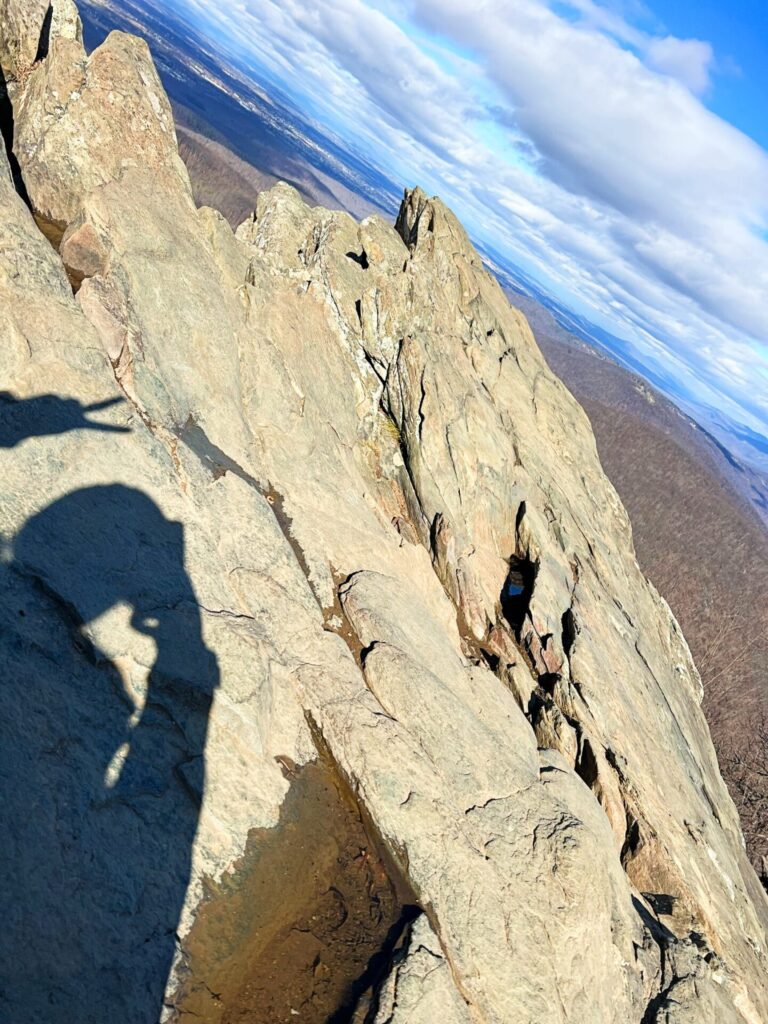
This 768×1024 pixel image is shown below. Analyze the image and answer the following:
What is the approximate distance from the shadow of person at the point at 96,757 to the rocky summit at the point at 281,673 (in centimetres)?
6

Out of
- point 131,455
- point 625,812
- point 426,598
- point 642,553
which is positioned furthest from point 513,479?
point 642,553

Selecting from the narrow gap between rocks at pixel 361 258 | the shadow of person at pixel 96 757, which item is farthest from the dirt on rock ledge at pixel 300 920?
the narrow gap between rocks at pixel 361 258

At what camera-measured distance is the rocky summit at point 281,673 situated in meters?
12.2

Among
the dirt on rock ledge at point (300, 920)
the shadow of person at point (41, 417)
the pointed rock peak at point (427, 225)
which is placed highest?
the pointed rock peak at point (427, 225)

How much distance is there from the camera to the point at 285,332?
27953mm

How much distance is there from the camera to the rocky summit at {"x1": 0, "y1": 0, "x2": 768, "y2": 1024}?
12172 mm

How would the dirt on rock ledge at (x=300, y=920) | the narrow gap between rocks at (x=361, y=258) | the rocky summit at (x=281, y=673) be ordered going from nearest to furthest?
the dirt on rock ledge at (x=300, y=920) < the rocky summit at (x=281, y=673) < the narrow gap between rocks at (x=361, y=258)

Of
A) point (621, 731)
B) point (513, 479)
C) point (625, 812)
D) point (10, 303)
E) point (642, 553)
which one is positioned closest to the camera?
point (10, 303)

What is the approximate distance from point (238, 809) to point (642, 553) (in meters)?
177

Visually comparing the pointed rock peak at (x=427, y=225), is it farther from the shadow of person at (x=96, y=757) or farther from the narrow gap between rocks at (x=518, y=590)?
the shadow of person at (x=96, y=757)

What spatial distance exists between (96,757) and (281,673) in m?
5.36

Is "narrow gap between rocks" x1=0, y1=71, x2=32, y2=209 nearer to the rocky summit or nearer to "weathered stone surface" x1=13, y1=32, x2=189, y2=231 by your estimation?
"weathered stone surface" x1=13, y1=32, x2=189, y2=231

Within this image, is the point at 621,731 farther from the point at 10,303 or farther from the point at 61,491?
the point at 10,303

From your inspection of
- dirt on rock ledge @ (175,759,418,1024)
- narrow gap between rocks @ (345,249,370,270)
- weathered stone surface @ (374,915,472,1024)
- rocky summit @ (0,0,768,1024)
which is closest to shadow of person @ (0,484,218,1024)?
rocky summit @ (0,0,768,1024)
